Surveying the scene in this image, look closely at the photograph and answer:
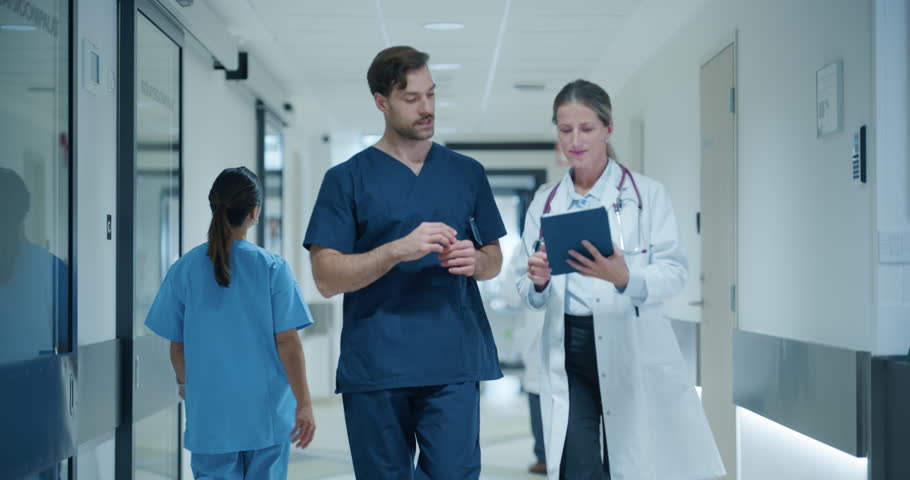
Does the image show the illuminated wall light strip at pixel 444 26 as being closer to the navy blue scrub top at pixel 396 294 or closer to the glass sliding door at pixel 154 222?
the glass sliding door at pixel 154 222

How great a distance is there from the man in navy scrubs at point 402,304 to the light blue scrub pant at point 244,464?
2.33 ft

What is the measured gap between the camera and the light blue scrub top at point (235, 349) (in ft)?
9.69

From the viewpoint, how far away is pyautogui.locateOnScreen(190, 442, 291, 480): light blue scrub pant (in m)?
2.98

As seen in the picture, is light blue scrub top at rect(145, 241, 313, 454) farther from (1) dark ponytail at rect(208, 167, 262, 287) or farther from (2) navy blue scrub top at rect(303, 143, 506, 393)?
(2) navy blue scrub top at rect(303, 143, 506, 393)

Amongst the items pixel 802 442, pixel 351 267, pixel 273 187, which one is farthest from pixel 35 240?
pixel 273 187

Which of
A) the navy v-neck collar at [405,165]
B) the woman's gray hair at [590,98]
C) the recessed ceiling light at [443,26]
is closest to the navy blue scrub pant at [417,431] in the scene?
the navy v-neck collar at [405,165]

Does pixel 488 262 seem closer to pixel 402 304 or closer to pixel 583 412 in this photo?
pixel 402 304

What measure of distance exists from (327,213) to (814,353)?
2.06 m

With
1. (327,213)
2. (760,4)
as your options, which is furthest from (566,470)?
(760,4)

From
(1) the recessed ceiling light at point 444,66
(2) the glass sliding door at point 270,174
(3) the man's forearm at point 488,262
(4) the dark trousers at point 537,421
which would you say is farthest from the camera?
(2) the glass sliding door at point 270,174

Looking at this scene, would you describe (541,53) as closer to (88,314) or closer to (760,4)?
(760,4)

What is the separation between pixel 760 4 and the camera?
4.29m

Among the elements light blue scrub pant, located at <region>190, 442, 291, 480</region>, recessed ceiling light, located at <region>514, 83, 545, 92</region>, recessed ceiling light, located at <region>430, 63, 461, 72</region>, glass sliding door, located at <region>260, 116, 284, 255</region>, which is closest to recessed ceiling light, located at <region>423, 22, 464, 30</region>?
recessed ceiling light, located at <region>430, 63, 461, 72</region>

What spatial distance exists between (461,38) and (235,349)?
3.87 meters
